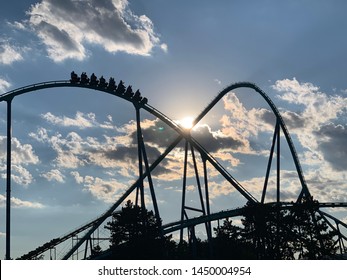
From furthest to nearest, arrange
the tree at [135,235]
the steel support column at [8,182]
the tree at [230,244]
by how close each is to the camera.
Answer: the tree at [230,244] < the tree at [135,235] < the steel support column at [8,182]

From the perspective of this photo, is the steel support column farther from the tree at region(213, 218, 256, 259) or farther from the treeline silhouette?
the tree at region(213, 218, 256, 259)

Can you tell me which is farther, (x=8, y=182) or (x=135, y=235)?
(x=135, y=235)

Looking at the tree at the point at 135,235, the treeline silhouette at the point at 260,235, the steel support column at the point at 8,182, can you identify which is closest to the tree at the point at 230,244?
the treeline silhouette at the point at 260,235

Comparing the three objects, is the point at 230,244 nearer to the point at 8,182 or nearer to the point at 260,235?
the point at 260,235

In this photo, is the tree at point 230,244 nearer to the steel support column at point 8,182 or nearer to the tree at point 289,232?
the tree at point 289,232

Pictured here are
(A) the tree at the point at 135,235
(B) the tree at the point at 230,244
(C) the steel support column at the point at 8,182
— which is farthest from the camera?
(B) the tree at the point at 230,244

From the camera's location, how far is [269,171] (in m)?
60.5

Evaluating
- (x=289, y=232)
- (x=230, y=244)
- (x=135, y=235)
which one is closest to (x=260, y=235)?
(x=289, y=232)

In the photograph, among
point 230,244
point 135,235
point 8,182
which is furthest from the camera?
point 230,244

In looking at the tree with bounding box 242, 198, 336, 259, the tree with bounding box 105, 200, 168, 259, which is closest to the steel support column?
the tree with bounding box 105, 200, 168, 259

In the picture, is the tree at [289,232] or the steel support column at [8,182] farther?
the tree at [289,232]

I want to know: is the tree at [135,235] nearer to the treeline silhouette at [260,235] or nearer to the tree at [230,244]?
the treeline silhouette at [260,235]

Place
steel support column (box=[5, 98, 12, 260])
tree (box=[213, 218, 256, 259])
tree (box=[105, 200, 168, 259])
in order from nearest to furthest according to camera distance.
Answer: steel support column (box=[5, 98, 12, 260])
tree (box=[105, 200, 168, 259])
tree (box=[213, 218, 256, 259])
